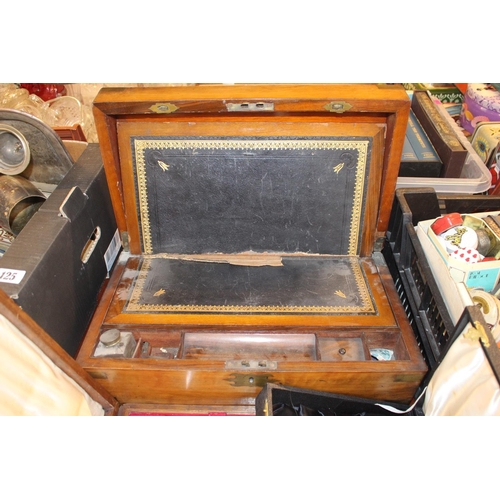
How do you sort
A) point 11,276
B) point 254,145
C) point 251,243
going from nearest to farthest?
point 11,276
point 254,145
point 251,243

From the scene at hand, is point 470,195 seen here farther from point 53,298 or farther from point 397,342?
point 53,298

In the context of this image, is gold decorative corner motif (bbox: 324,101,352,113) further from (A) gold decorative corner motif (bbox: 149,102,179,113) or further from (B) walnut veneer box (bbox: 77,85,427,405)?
(A) gold decorative corner motif (bbox: 149,102,179,113)

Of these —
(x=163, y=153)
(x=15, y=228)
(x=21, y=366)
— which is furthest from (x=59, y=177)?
(x=21, y=366)

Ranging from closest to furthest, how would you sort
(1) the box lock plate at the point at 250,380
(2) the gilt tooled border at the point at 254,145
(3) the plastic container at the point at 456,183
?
1. (1) the box lock plate at the point at 250,380
2. (2) the gilt tooled border at the point at 254,145
3. (3) the plastic container at the point at 456,183

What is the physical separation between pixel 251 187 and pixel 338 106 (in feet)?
1.26

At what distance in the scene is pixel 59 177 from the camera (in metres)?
1.77

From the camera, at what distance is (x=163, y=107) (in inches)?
52.3

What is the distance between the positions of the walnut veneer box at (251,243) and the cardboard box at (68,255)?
0.08 metres

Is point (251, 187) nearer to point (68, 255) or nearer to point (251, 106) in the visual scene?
point (251, 106)

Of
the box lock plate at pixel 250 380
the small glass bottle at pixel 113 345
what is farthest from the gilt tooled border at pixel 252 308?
the box lock plate at pixel 250 380

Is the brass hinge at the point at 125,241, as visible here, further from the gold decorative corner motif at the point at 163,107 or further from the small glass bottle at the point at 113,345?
the gold decorative corner motif at the point at 163,107

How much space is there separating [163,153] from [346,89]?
0.61m

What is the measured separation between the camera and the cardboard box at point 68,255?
48.2 inches

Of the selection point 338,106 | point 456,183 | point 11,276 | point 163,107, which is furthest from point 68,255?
point 456,183
